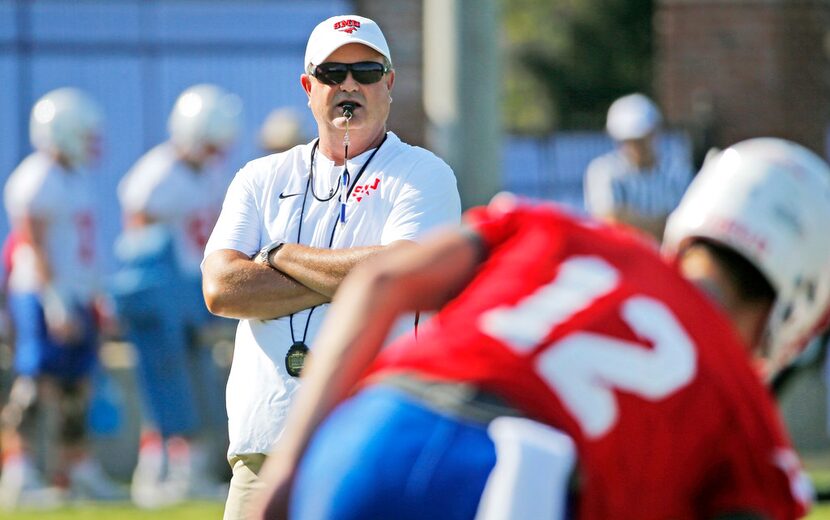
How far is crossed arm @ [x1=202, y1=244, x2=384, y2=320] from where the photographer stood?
5.20 m

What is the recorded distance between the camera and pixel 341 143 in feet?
17.8

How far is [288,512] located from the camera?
276 cm

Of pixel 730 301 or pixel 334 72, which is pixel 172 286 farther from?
pixel 730 301

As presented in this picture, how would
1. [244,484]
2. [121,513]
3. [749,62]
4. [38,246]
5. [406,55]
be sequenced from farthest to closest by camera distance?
[749,62], [406,55], [38,246], [121,513], [244,484]

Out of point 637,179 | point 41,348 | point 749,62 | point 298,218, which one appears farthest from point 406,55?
point 298,218

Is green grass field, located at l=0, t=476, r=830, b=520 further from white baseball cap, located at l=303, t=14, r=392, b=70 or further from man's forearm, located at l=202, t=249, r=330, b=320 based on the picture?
white baseball cap, located at l=303, t=14, r=392, b=70

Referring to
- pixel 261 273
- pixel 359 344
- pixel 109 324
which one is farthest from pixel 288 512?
pixel 109 324

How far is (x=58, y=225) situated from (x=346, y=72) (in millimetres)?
5912

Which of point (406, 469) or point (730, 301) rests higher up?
point (730, 301)

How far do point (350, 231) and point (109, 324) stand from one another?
22.4 ft

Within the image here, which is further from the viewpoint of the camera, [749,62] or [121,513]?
[749,62]

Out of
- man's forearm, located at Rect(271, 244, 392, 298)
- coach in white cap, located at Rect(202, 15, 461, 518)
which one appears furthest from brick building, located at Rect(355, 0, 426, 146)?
man's forearm, located at Rect(271, 244, 392, 298)

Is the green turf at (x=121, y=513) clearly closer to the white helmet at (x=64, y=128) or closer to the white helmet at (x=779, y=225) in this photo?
the white helmet at (x=64, y=128)

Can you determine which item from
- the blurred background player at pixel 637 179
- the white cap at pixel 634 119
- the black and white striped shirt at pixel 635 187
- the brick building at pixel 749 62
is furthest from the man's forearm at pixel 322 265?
the brick building at pixel 749 62
